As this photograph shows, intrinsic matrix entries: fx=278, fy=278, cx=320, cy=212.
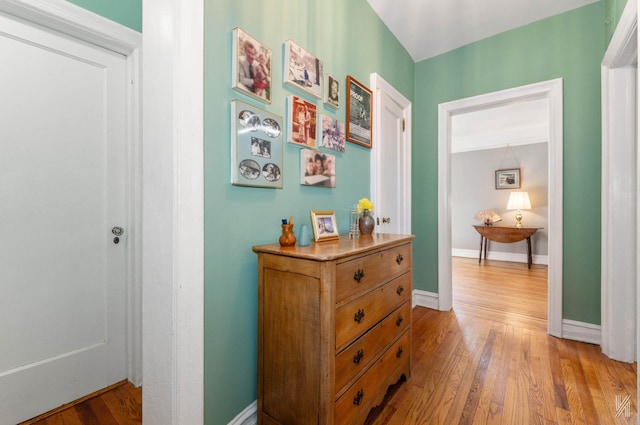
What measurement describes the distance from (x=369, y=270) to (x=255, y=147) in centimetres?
81

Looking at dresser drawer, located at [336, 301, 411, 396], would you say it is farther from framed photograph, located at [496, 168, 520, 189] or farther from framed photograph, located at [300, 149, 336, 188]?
framed photograph, located at [496, 168, 520, 189]

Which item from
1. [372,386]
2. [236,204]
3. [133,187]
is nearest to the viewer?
[236,204]

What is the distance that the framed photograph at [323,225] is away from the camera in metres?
1.56

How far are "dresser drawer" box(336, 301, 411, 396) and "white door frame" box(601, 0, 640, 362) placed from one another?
1549 mm

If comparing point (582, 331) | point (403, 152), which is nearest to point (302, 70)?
point (403, 152)

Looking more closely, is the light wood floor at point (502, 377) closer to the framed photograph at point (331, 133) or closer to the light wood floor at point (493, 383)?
the light wood floor at point (493, 383)

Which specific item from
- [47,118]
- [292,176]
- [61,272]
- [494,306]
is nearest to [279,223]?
[292,176]

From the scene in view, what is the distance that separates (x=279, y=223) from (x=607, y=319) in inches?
97.8

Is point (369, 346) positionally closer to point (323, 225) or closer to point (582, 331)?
point (323, 225)

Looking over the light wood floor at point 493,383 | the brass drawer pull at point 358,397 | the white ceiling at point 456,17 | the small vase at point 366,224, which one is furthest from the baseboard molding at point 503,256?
the brass drawer pull at point 358,397

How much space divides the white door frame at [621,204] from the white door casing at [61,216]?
128 inches

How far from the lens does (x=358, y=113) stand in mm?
2125

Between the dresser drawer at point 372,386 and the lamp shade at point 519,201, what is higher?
the lamp shade at point 519,201

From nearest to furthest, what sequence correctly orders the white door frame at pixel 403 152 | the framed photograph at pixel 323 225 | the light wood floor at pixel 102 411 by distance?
the light wood floor at pixel 102 411
the framed photograph at pixel 323 225
the white door frame at pixel 403 152
